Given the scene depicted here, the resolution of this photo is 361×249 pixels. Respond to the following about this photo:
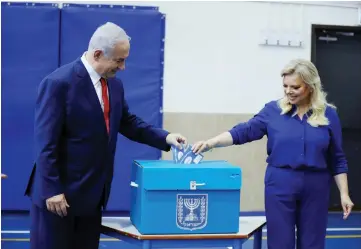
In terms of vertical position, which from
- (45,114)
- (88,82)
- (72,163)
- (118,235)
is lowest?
(118,235)

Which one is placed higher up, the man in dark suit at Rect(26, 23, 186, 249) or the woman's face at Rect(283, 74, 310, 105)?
the woman's face at Rect(283, 74, 310, 105)

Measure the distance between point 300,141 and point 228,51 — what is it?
264 centimetres

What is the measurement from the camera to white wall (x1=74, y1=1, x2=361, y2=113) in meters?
4.89

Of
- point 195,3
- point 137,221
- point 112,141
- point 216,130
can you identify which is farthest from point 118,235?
point 195,3

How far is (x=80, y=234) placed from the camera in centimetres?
229

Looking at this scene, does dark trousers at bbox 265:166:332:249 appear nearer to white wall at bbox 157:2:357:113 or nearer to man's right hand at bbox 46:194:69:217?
man's right hand at bbox 46:194:69:217

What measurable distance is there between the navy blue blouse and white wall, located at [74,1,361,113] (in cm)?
238

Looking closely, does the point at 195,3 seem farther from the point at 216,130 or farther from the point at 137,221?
the point at 137,221

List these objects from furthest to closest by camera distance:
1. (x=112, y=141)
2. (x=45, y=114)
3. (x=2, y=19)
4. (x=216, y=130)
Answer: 1. (x=216, y=130)
2. (x=2, y=19)
3. (x=112, y=141)
4. (x=45, y=114)

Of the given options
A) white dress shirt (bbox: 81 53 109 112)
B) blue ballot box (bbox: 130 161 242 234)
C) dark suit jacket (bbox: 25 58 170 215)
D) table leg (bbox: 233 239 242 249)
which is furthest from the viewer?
table leg (bbox: 233 239 242 249)

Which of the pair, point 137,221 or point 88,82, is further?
point 137,221

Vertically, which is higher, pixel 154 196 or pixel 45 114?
pixel 45 114

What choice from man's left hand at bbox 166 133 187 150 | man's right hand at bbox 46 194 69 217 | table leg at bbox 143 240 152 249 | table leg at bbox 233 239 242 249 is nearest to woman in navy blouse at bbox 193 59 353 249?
table leg at bbox 233 239 242 249

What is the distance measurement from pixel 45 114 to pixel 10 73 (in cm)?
276
